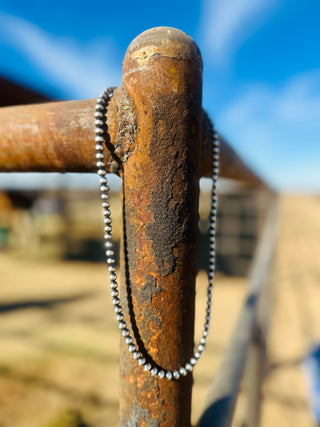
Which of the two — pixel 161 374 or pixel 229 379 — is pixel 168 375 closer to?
pixel 161 374

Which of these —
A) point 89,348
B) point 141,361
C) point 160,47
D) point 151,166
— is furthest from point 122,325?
point 89,348

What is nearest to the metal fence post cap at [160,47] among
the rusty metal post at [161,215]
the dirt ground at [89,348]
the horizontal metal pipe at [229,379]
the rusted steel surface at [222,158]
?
the rusty metal post at [161,215]

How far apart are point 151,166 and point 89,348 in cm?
331

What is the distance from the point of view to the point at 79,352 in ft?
10.6

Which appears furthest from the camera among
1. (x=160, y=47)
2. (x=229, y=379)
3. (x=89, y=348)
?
(x=89, y=348)

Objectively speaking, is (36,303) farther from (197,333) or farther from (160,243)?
(160,243)

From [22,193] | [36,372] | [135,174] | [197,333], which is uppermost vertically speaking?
[22,193]

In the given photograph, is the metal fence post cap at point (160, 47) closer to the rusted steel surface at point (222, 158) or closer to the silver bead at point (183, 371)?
the rusted steel surface at point (222, 158)

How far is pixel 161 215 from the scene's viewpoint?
1.27 ft

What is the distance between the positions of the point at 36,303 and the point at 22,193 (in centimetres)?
289

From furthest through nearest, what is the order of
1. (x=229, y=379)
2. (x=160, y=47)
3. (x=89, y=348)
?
(x=89, y=348) < (x=229, y=379) < (x=160, y=47)

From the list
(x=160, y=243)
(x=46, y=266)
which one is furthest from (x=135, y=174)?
(x=46, y=266)

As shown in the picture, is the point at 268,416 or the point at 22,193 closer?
the point at 268,416

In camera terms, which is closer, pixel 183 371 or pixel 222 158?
pixel 183 371
